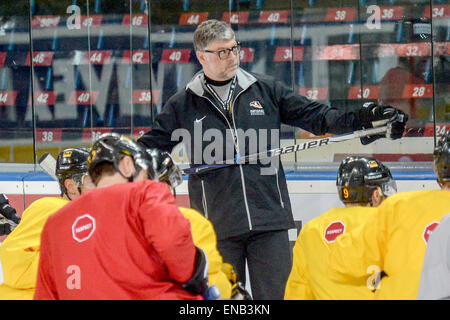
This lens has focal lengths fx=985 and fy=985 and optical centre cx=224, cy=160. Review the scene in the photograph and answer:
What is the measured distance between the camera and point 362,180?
3.60 meters

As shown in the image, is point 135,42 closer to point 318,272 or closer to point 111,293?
point 318,272

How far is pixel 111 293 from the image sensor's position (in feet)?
8.50

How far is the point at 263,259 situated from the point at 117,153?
3.98 ft

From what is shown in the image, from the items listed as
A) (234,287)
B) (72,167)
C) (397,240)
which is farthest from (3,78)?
(397,240)

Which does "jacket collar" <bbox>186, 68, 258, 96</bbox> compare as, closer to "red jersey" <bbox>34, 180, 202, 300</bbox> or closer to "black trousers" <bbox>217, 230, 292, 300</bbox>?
"black trousers" <bbox>217, 230, 292, 300</bbox>

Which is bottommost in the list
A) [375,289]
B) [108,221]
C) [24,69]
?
[375,289]

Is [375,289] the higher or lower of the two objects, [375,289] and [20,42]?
the lower

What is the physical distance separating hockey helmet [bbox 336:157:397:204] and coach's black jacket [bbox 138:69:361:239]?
Result: 26cm

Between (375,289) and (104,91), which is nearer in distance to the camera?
(375,289)

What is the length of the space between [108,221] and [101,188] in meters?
0.11

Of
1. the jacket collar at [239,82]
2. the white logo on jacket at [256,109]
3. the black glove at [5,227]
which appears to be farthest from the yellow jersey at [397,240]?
the black glove at [5,227]

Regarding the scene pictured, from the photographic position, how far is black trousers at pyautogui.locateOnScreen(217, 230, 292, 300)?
12.5 feet

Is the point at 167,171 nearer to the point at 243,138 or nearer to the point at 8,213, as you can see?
the point at 243,138
